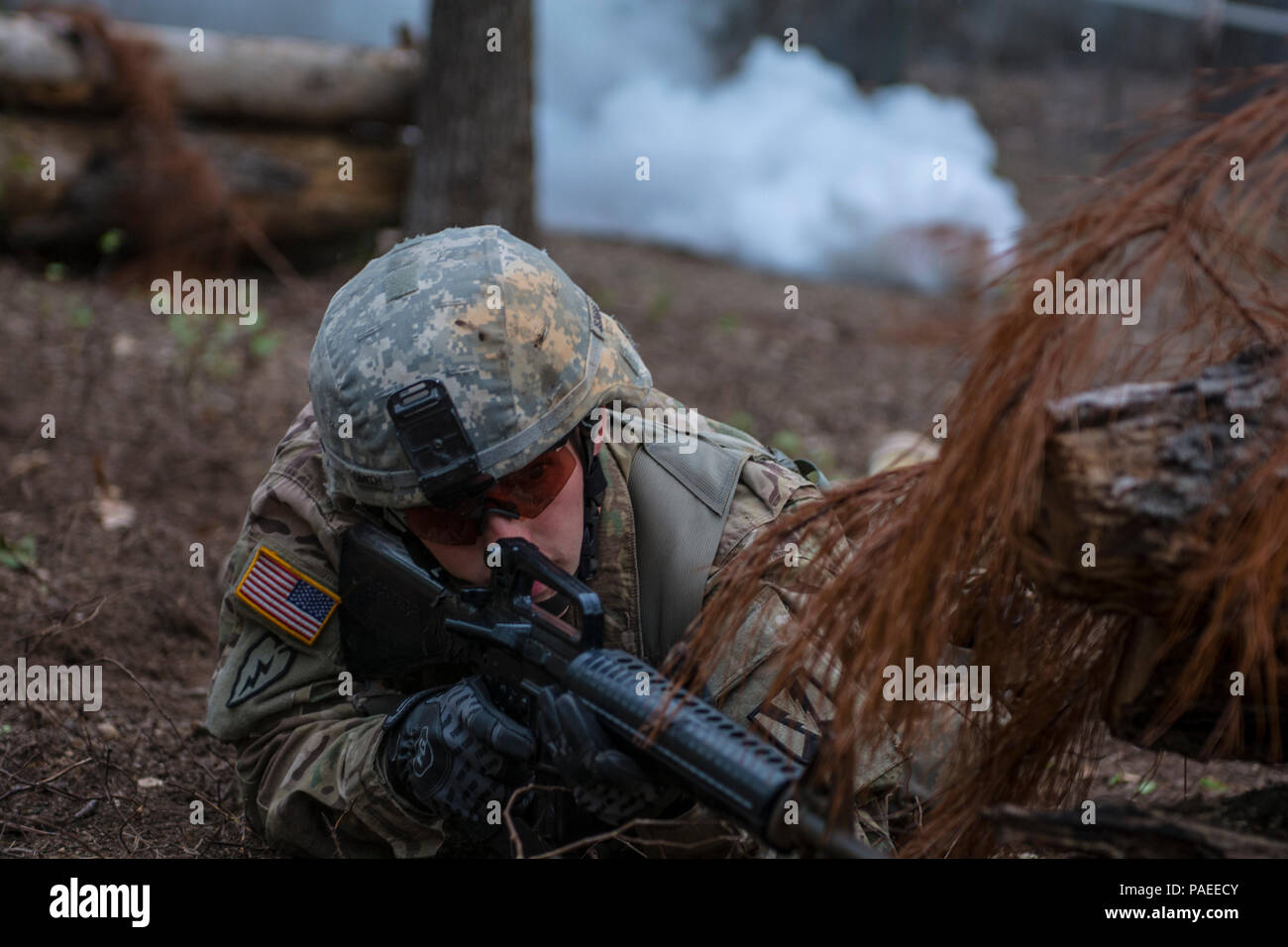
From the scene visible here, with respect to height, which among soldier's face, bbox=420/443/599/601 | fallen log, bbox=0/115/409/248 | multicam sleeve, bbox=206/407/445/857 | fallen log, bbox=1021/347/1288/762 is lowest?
multicam sleeve, bbox=206/407/445/857

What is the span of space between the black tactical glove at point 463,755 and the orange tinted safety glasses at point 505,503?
0.92 feet

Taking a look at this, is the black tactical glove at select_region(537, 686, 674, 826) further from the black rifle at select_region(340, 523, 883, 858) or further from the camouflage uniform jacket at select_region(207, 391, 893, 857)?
the camouflage uniform jacket at select_region(207, 391, 893, 857)

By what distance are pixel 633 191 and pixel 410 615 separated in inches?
354

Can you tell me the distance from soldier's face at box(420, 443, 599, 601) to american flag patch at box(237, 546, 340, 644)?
31 cm

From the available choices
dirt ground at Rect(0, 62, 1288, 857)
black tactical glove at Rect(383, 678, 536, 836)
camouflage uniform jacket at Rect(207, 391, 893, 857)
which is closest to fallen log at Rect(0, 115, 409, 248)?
dirt ground at Rect(0, 62, 1288, 857)

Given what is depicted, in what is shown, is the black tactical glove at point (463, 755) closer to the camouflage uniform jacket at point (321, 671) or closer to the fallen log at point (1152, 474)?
the camouflage uniform jacket at point (321, 671)

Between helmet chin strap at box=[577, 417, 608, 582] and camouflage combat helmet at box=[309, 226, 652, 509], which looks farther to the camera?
helmet chin strap at box=[577, 417, 608, 582]

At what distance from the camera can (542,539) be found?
7.60ft

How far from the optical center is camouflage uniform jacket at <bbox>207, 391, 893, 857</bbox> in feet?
7.82

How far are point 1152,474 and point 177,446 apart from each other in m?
4.43
